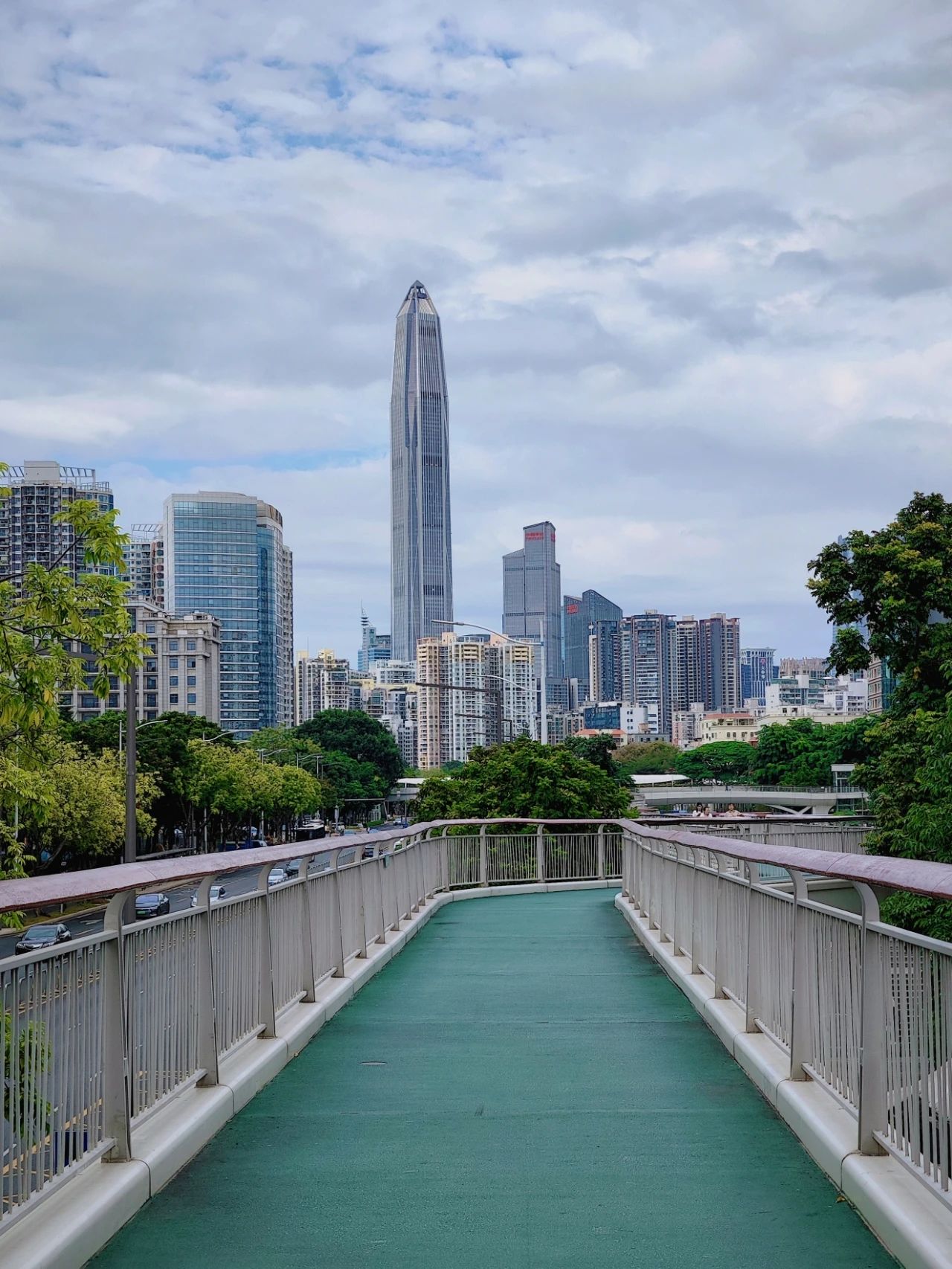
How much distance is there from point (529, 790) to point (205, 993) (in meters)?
29.8

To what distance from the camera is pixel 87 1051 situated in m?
5.56

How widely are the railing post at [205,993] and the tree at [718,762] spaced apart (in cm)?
16782

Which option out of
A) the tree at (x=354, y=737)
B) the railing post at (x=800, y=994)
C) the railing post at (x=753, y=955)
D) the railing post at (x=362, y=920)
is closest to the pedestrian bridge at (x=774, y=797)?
the tree at (x=354, y=737)

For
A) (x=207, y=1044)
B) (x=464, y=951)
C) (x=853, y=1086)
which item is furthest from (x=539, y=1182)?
(x=464, y=951)

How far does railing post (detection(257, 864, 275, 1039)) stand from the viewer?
28.6 ft

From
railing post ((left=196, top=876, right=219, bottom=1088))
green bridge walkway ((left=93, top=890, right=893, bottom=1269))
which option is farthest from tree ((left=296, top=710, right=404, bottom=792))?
railing post ((left=196, top=876, right=219, bottom=1088))

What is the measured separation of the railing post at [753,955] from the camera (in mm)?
8711

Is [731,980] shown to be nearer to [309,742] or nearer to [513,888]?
[513,888]

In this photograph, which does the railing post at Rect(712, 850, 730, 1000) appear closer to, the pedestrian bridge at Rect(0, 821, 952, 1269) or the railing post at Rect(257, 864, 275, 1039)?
the pedestrian bridge at Rect(0, 821, 952, 1269)

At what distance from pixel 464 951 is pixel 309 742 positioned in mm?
114196

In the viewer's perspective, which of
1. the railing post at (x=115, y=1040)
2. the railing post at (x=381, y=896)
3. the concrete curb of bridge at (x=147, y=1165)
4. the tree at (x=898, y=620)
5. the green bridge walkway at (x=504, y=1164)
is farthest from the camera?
the tree at (x=898, y=620)

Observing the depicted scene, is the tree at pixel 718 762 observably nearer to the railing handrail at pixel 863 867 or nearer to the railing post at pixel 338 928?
the railing post at pixel 338 928

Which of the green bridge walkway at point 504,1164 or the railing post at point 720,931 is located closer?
the green bridge walkway at point 504,1164

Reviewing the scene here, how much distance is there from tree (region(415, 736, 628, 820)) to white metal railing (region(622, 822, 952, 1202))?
83.3 ft
